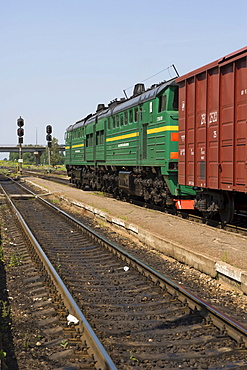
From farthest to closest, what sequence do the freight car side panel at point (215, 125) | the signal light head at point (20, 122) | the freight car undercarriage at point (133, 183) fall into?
the signal light head at point (20, 122) < the freight car undercarriage at point (133, 183) < the freight car side panel at point (215, 125)

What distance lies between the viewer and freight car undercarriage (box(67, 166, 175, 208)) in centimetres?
1653

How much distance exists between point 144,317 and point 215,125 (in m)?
7.02

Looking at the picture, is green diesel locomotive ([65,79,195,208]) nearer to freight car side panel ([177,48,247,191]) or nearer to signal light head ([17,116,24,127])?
freight car side panel ([177,48,247,191])

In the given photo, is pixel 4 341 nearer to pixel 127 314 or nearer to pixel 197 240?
pixel 127 314

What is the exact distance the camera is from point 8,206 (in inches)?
874

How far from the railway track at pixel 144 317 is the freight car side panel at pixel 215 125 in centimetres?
337

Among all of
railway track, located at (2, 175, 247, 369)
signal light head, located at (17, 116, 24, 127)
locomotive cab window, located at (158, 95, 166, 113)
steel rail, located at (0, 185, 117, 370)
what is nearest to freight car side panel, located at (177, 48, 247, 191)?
locomotive cab window, located at (158, 95, 166, 113)

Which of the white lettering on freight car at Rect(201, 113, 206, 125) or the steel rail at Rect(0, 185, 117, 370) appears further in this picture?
the white lettering on freight car at Rect(201, 113, 206, 125)

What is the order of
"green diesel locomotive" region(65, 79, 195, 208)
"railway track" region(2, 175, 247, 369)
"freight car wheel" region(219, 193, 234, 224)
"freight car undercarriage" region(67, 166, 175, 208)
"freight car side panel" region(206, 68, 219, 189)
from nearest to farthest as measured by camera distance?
"railway track" region(2, 175, 247, 369) → "freight car side panel" region(206, 68, 219, 189) → "freight car wheel" region(219, 193, 234, 224) → "green diesel locomotive" region(65, 79, 195, 208) → "freight car undercarriage" region(67, 166, 175, 208)

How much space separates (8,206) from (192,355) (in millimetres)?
18284

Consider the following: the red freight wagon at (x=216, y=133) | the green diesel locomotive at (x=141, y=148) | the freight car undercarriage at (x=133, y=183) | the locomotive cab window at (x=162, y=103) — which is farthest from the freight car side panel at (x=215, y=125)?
the freight car undercarriage at (x=133, y=183)

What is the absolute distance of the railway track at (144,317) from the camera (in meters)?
4.87

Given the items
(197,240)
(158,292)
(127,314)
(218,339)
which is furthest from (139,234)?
(218,339)

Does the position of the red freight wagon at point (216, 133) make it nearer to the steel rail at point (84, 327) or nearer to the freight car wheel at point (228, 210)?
the freight car wheel at point (228, 210)
